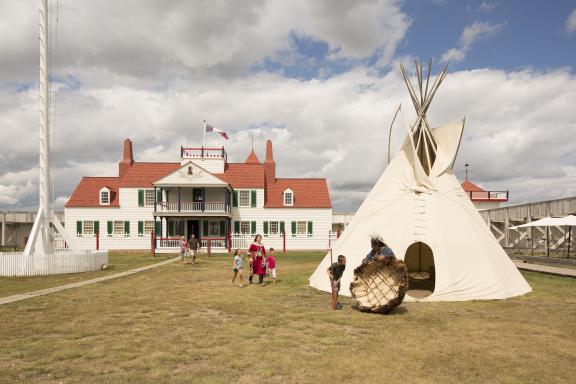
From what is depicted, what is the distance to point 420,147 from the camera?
1462 cm

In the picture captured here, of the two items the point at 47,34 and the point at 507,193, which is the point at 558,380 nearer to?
the point at 47,34

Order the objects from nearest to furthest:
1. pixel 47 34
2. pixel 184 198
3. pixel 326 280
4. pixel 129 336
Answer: pixel 129 336
pixel 326 280
pixel 47 34
pixel 184 198

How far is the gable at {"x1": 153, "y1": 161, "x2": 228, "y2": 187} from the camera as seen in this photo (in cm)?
3575

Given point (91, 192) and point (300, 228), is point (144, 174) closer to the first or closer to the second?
point (91, 192)

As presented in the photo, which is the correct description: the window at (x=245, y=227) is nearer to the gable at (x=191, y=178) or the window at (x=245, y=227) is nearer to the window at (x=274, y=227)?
the window at (x=274, y=227)

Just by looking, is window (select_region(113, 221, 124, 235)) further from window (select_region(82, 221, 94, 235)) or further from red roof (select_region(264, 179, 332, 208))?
red roof (select_region(264, 179, 332, 208))

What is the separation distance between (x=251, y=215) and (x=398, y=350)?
32.1 metres

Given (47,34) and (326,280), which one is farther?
(47,34)

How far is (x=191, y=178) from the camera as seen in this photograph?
36125 mm

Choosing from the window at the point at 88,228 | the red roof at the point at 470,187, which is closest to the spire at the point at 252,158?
the window at the point at 88,228

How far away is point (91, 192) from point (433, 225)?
34.9 metres

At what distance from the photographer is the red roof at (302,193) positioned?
39.0 meters

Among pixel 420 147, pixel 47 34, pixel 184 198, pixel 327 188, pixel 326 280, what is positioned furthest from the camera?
pixel 327 188

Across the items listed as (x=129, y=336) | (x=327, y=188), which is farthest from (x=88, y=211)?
(x=129, y=336)
